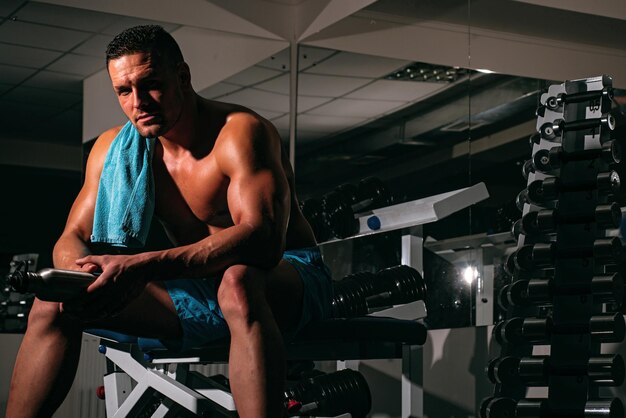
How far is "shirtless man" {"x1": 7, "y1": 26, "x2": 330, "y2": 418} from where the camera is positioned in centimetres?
182

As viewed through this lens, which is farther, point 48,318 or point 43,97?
point 43,97

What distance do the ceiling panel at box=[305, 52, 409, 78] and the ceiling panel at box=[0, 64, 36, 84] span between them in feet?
4.36

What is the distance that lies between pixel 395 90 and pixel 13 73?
1.72 m

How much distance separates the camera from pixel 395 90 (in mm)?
4199

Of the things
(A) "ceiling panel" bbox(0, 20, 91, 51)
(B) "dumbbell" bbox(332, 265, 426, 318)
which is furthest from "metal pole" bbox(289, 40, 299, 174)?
(B) "dumbbell" bbox(332, 265, 426, 318)

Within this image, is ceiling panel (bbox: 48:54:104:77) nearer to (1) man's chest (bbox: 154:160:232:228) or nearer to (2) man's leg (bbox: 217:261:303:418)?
(1) man's chest (bbox: 154:160:232:228)

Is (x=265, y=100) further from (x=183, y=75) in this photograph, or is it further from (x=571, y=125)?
(x=183, y=75)

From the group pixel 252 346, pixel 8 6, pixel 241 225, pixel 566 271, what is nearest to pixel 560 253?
pixel 566 271

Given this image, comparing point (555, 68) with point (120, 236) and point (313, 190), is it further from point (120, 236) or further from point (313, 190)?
point (120, 236)

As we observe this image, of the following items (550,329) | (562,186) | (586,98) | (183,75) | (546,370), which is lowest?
(546,370)

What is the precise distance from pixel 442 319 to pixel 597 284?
3.18 feet

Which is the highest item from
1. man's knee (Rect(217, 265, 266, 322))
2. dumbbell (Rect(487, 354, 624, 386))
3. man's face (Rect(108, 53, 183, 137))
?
man's face (Rect(108, 53, 183, 137))

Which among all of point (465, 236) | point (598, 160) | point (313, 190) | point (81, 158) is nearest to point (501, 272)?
point (465, 236)

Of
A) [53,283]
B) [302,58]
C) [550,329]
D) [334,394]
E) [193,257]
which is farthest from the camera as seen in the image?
[302,58]
